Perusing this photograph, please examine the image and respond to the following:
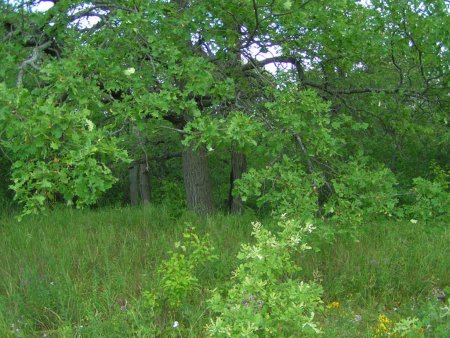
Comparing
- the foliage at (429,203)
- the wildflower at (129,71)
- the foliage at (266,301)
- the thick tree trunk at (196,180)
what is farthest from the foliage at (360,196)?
the thick tree trunk at (196,180)

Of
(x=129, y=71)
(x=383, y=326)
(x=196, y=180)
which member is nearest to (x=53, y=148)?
(x=129, y=71)

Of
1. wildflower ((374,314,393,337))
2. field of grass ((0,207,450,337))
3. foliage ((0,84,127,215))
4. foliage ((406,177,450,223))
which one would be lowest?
wildflower ((374,314,393,337))

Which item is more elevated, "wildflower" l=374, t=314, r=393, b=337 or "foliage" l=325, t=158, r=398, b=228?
"foliage" l=325, t=158, r=398, b=228

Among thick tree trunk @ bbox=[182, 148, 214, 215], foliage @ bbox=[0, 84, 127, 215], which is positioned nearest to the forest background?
foliage @ bbox=[0, 84, 127, 215]

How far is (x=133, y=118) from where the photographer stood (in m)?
4.41

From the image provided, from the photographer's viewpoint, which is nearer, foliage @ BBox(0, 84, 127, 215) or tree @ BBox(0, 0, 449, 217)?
foliage @ BBox(0, 84, 127, 215)

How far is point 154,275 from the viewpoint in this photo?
4.71 metres

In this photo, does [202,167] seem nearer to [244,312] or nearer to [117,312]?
[117,312]

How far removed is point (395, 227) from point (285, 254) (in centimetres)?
348

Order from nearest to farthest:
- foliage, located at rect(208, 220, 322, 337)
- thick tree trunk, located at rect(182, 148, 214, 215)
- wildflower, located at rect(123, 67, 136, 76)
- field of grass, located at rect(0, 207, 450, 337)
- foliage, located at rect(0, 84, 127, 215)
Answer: foliage, located at rect(208, 220, 322, 337) < foliage, located at rect(0, 84, 127, 215) < field of grass, located at rect(0, 207, 450, 337) < wildflower, located at rect(123, 67, 136, 76) < thick tree trunk, located at rect(182, 148, 214, 215)

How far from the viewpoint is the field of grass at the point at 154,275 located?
13.1 feet

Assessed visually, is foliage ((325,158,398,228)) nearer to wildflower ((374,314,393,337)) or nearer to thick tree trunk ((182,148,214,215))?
wildflower ((374,314,393,337))

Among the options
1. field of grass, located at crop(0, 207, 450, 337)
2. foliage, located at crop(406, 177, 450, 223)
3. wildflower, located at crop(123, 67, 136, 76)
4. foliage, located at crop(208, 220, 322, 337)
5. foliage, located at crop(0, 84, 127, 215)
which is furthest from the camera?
foliage, located at crop(406, 177, 450, 223)

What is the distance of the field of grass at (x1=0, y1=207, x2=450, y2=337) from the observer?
3.99m
